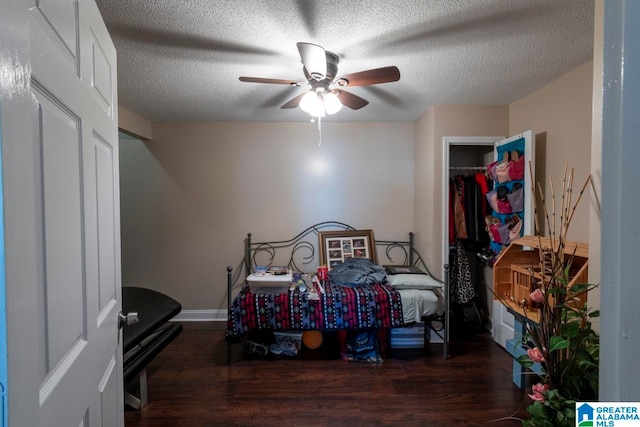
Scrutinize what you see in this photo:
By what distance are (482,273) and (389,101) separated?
222cm

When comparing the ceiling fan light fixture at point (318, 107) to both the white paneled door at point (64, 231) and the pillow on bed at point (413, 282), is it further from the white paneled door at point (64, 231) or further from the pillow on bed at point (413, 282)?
the pillow on bed at point (413, 282)

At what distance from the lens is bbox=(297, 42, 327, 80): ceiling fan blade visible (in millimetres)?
1497

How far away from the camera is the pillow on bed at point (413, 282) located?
8.84ft

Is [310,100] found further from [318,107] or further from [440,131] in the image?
[440,131]

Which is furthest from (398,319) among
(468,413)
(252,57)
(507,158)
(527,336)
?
(252,57)

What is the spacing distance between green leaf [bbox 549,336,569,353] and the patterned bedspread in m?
1.49

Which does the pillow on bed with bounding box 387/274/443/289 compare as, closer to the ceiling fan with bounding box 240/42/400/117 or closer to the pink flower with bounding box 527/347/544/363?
the pink flower with bounding box 527/347/544/363

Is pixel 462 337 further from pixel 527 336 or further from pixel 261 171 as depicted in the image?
pixel 261 171

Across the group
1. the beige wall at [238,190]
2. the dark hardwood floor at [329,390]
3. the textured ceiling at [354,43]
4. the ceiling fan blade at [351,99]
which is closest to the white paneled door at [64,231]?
the textured ceiling at [354,43]

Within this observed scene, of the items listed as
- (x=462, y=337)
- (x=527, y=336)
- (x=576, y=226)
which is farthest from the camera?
(x=462, y=337)

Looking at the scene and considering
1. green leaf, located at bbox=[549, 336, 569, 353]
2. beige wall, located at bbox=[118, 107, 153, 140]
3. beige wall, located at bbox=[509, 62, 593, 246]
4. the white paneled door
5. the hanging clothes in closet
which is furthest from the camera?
the hanging clothes in closet

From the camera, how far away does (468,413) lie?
6.40ft

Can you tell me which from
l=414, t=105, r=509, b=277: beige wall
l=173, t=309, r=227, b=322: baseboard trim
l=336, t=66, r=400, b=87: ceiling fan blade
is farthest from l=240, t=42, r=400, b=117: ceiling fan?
l=173, t=309, r=227, b=322: baseboard trim

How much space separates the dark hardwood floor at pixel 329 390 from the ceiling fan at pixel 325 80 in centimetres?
208
